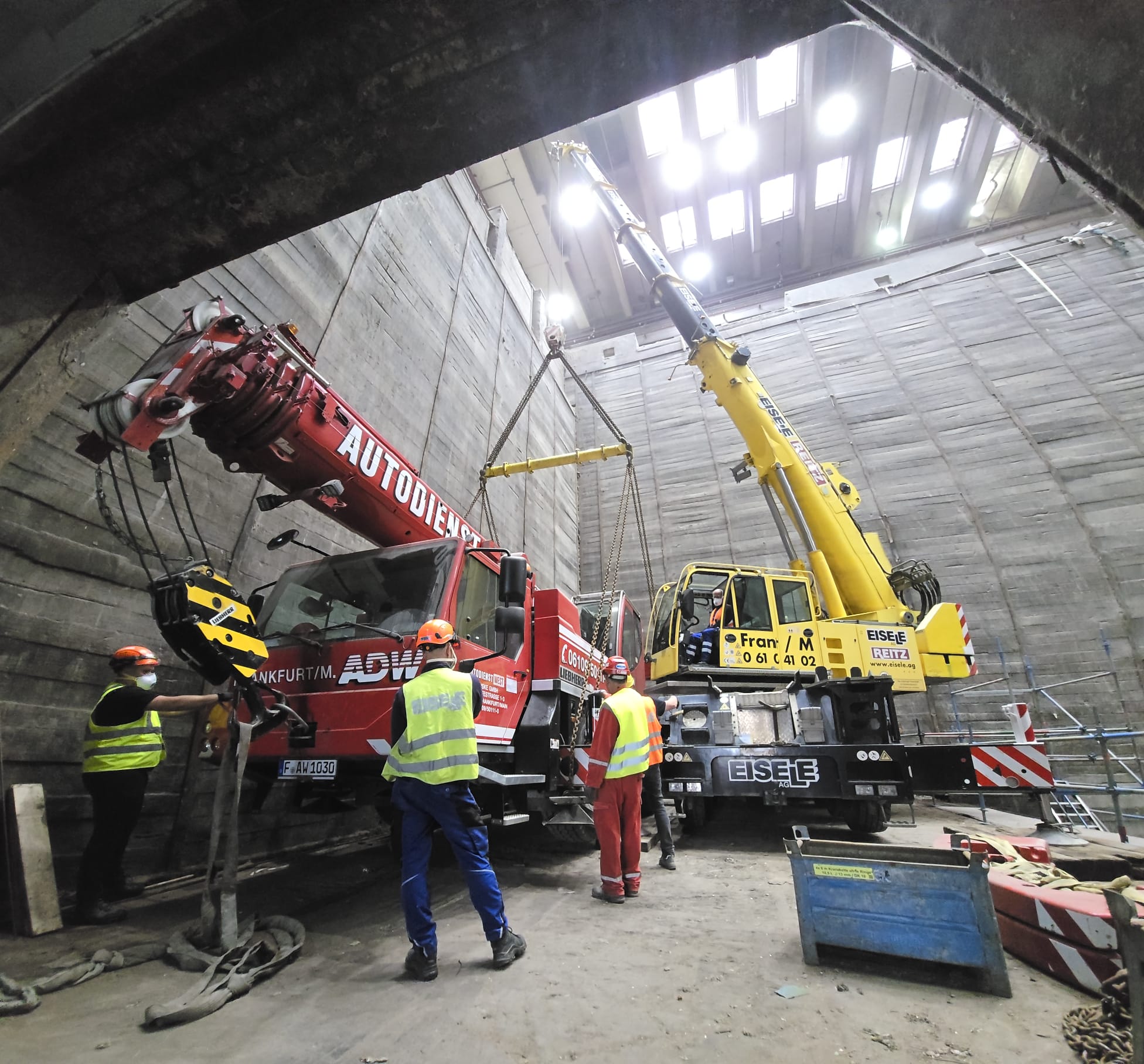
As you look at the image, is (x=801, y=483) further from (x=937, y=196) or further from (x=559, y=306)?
(x=937, y=196)

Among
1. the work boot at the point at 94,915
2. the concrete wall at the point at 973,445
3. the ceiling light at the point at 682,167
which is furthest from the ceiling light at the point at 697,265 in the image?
the work boot at the point at 94,915

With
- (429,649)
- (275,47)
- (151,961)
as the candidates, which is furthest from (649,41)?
(151,961)

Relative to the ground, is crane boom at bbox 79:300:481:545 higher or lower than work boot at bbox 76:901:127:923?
higher

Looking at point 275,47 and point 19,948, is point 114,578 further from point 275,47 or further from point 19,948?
point 275,47

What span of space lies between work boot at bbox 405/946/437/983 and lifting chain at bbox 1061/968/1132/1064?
217 cm

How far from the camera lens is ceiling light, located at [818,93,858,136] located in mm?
13914

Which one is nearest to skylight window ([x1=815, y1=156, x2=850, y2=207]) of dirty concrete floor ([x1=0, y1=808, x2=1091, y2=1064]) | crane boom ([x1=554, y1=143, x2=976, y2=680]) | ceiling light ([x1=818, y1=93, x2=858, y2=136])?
ceiling light ([x1=818, y1=93, x2=858, y2=136])

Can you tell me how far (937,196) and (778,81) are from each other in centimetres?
596

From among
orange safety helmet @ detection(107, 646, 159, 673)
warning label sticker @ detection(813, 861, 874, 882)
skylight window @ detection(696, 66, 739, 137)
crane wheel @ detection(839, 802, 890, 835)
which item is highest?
skylight window @ detection(696, 66, 739, 137)

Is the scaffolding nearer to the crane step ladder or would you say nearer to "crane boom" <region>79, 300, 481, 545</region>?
the crane step ladder

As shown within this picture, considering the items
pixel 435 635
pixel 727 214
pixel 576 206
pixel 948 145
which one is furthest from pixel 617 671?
pixel 948 145

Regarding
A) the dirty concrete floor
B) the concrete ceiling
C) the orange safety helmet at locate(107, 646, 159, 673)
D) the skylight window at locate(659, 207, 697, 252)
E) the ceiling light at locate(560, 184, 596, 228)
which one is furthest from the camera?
the skylight window at locate(659, 207, 697, 252)

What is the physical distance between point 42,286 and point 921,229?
21.3 m

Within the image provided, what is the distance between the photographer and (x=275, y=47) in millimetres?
1449
